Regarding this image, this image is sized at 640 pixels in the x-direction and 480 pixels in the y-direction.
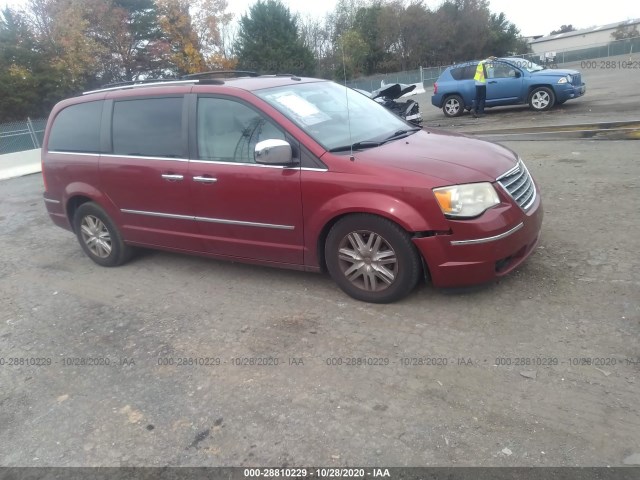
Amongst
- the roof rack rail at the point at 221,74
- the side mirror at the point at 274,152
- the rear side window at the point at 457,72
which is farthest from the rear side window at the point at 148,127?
the rear side window at the point at 457,72

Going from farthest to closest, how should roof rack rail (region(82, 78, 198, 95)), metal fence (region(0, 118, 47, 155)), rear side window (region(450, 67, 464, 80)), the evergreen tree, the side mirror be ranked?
the evergreen tree → rear side window (region(450, 67, 464, 80)) → metal fence (region(0, 118, 47, 155)) → roof rack rail (region(82, 78, 198, 95)) → the side mirror

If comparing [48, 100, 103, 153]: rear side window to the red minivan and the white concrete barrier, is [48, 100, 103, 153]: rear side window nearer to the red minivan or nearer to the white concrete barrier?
the red minivan

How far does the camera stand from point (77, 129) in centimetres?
539

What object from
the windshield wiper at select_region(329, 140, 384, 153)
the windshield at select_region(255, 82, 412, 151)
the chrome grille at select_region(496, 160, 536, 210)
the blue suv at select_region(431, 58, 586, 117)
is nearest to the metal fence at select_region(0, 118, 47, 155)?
the blue suv at select_region(431, 58, 586, 117)

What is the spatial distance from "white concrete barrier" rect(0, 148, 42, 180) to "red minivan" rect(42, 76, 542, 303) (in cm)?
1086

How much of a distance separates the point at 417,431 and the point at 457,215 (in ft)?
4.97

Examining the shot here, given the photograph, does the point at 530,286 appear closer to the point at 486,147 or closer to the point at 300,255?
the point at 486,147

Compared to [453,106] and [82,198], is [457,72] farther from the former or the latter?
[82,198]

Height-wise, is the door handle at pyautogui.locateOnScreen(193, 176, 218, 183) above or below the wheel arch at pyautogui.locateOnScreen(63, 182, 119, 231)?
above

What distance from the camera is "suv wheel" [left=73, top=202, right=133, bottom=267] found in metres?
5.35

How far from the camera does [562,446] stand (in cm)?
244

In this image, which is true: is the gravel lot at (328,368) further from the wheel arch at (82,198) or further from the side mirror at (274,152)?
the side mirror at (274,152)

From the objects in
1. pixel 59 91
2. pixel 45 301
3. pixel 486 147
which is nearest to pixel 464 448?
pixel 486 147

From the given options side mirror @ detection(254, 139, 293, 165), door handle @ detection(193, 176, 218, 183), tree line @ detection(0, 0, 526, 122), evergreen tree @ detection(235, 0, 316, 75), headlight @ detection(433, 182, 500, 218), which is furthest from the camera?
evergreen tree @ detection(235, 0, 316, 75)
